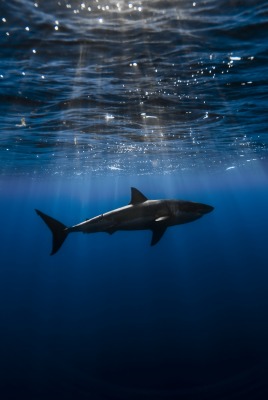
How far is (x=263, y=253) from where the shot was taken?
105 feet

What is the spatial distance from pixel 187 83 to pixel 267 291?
1499 centimetres

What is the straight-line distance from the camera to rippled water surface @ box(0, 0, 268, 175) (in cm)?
713

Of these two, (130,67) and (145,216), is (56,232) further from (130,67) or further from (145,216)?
(130,67)

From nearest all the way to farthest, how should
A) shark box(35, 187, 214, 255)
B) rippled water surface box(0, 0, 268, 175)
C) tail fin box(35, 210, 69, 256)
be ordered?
rippled water surface box(0, 0, 268, 175) → shark box(35, 187, 214, 255) → tail fin box(35, 210, 69, 256)

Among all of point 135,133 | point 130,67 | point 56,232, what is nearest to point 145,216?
point 56,232

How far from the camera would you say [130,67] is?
34.2ft

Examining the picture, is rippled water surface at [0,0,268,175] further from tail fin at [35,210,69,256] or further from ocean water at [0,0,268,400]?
tail fin at [35,210,69,256]

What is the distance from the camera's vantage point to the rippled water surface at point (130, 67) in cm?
713

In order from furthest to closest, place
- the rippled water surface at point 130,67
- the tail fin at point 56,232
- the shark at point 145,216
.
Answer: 1. the tail fin at point 56,232
2. the shark at point 145,216
3. the rippled water surface at point 130,67

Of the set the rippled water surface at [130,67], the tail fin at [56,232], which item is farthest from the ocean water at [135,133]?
the tail fin at [56,232]

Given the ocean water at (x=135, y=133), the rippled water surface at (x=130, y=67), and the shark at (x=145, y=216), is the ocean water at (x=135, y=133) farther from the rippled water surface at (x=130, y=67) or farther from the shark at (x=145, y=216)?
the shark at (x=145, y=216)

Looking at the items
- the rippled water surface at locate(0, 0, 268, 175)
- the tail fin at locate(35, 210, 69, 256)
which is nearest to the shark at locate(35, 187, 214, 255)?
the tail fin at locate(35, 210, 69, 256)

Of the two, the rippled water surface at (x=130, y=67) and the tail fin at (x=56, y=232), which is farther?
the tail fin at (x=56, y=232)

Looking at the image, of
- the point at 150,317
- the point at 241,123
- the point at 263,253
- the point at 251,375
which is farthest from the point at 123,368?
the point at 263,253
